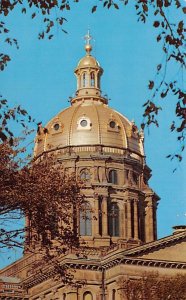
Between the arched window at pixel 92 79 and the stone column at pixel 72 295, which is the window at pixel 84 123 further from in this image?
the stone column at pixel 72 295

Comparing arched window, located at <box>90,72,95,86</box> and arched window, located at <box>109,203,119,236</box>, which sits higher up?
arched window, located at <box>90,72,95,86</box>

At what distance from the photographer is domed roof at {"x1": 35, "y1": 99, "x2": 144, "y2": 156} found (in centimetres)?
8931

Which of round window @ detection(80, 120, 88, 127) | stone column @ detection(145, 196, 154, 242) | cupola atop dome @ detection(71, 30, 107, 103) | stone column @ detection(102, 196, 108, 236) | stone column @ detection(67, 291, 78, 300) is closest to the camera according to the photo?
stone column @ detection(67, 291, 78, 300)

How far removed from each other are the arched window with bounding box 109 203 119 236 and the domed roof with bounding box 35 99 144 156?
6380 millimetres

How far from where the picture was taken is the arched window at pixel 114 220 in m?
86.2

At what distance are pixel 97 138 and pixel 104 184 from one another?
5876 millimetres

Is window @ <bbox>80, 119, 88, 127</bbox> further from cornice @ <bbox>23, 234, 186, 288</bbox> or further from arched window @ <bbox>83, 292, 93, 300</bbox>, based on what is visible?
arched window @ <bbox>83, 292, 93, 300</bbox>

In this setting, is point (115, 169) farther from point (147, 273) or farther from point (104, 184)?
point (147, 273)

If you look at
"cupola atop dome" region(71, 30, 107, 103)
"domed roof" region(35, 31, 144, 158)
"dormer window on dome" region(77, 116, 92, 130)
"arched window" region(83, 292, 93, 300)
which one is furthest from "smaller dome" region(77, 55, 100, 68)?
"arched window" region(83, 292, 93, 300)

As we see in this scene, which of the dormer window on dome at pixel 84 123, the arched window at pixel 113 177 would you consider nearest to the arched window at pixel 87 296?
the arched window at pixel 113 177

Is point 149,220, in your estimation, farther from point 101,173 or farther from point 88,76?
point 88,76

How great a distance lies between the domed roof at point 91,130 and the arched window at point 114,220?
6380 mm

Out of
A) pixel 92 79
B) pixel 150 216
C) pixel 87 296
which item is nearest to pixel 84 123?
pixel 92 79

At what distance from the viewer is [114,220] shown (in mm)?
86938
